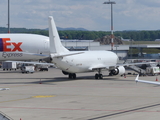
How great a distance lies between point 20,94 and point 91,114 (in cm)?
1376

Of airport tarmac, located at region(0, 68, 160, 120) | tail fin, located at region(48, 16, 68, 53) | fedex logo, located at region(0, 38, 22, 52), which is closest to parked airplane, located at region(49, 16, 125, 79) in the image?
tail fin, located at region(48, 16, 68, 53)

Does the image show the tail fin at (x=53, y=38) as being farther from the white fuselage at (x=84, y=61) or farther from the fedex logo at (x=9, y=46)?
the fedex logo at (x=9, y=46)

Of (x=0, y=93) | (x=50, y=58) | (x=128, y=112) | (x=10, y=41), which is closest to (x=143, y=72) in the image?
(x=50, y=58)

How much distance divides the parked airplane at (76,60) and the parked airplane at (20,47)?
19546mm

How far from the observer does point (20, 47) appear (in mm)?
72438

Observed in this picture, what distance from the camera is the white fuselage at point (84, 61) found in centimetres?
4731

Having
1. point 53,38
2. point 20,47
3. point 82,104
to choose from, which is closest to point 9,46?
point 20,47

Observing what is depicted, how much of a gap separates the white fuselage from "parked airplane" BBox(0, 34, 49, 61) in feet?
62.9

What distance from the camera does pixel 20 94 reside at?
3619 centimetres

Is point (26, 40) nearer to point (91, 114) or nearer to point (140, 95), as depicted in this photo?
point (140, 95)

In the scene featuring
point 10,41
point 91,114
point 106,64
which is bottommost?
point 91,114

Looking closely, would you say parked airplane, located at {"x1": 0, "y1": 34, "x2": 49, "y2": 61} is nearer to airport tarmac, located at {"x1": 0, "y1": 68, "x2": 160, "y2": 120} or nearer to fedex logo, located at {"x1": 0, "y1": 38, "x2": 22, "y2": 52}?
fedex logo, located at {"x1": 0, "y1": 38, "x2": 22, "y2": 52}

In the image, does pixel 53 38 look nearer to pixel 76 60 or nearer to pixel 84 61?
pixel 76 60

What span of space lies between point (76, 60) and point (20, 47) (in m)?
25.8
